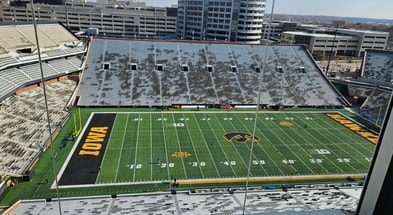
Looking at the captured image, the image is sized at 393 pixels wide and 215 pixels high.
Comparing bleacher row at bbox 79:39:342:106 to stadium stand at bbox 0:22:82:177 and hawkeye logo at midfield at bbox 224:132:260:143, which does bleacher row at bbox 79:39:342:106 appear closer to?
stadium stand at bbox 0:22:82:177

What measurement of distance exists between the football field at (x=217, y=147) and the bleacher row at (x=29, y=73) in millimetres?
7256

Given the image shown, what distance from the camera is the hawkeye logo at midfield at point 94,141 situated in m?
19.0

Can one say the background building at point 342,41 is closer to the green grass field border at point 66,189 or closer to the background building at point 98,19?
the background building at point 98,19

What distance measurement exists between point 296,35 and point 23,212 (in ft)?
219

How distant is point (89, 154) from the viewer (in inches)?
736

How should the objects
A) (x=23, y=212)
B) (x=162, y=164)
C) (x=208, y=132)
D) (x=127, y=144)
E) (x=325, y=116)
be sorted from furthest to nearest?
1. (x=325, y=116)
2. (x=208, y=132)
3. (x=127, y=144)
4. (x=162, y=164)
5. (x=23, y=212)

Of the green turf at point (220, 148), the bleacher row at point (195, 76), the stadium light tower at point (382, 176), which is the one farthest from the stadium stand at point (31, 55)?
the stadium light tower at point (382, 176)

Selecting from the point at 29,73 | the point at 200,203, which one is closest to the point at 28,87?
the point at 29,73

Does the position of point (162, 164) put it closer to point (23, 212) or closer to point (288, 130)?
point (23, 212)

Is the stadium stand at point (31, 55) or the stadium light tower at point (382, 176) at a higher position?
the stadium light tower at point (382, 176)

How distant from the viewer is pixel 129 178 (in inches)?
650

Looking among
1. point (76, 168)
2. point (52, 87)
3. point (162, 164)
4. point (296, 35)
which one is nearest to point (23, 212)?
point (76, 168)

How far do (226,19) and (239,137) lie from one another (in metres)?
45.1

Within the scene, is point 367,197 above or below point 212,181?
above
